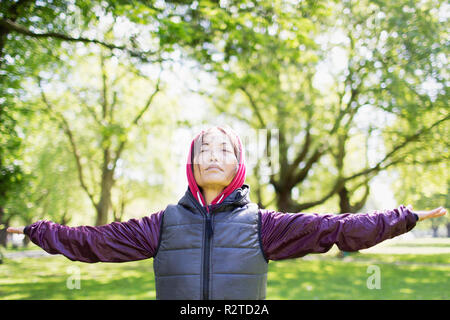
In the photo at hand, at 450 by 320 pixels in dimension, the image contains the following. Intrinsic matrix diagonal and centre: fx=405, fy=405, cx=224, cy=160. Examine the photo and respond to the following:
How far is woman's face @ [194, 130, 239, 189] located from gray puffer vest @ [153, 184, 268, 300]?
0.14 metres

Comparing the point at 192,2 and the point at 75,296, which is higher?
the point at 192,2

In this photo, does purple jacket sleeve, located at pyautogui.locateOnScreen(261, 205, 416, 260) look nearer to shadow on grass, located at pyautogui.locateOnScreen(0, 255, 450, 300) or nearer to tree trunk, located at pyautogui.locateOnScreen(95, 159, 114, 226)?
shadow on grass, located at pyautogui.locateOnScreen(0, 255, 450, 300)

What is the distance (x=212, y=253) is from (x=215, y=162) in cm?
58

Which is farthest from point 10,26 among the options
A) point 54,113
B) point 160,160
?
point 160,160

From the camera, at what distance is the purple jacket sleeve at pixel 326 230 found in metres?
2.29

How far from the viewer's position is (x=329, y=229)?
2393 mm

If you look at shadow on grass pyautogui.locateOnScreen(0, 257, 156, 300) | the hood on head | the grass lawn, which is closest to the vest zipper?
the hood on head

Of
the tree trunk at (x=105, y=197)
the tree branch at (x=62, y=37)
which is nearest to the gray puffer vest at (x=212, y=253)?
the tree branch at (x=62, y=37)

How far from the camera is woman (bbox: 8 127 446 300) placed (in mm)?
2330

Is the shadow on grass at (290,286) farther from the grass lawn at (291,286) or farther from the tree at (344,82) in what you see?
the tree at (344,82)

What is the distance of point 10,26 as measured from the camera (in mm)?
6480

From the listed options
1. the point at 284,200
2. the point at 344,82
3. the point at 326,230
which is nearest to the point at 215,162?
the point at 326,230

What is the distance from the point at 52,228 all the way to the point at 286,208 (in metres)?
14.9
